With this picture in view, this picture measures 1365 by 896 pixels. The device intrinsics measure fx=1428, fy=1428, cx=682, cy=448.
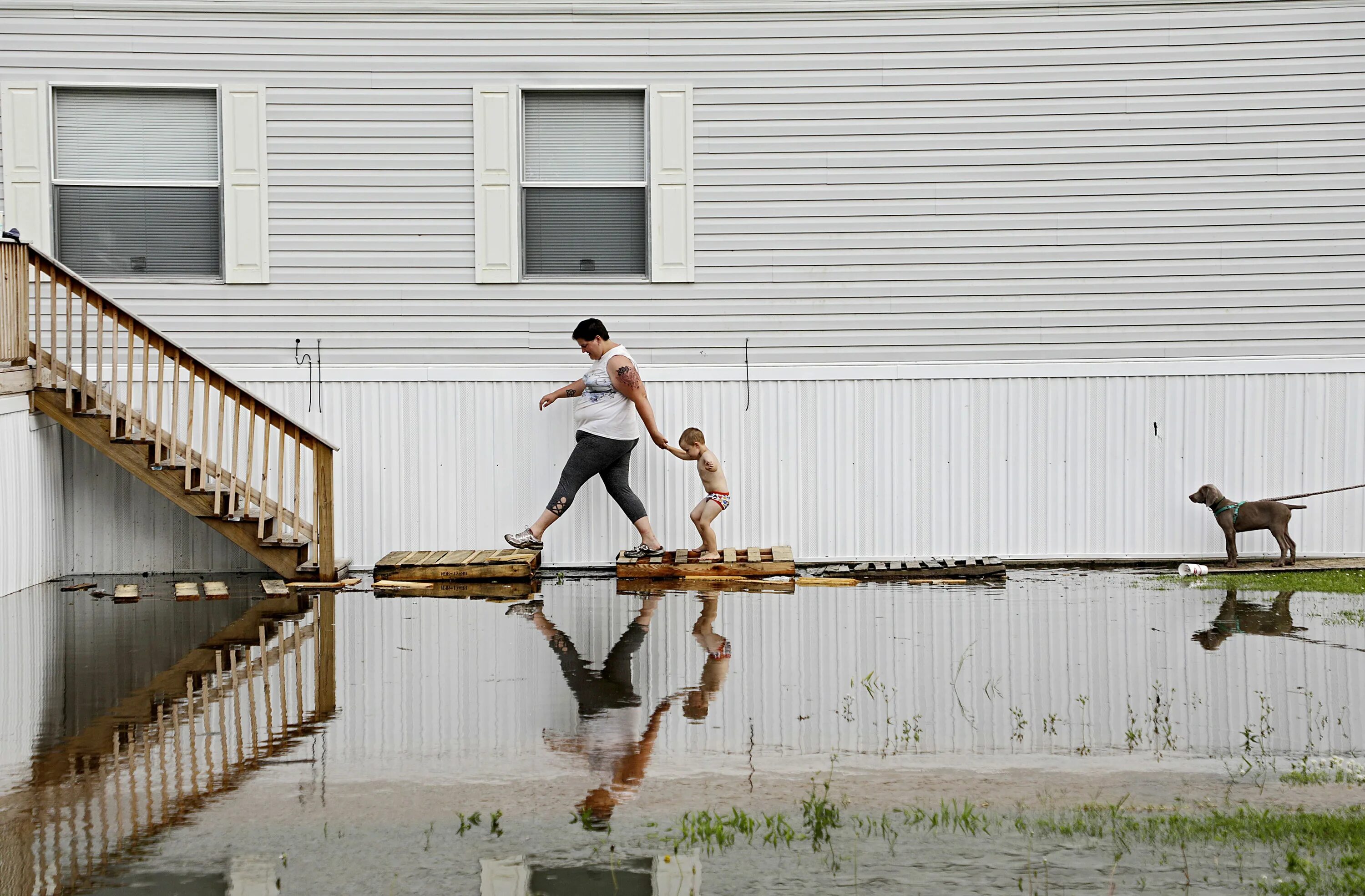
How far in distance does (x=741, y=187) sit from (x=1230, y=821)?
8003 mm

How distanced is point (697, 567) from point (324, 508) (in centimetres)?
288

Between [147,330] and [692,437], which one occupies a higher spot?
[147,330]

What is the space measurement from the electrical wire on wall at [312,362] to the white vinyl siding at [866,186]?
94 mm

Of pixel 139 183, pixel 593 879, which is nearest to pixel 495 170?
pixel 139 183

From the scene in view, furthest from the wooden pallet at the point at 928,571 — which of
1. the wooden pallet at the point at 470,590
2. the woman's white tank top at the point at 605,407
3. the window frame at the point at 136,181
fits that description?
the window frame at the point at 136,181

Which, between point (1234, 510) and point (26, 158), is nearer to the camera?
point (1234, 510)

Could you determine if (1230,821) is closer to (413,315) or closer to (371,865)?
(371,865)

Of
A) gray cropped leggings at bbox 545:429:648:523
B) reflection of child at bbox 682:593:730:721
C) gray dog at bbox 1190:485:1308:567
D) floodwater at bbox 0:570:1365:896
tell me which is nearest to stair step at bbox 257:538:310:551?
floodwater at bbox 0:570:1365:896

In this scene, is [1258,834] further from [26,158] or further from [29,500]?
[26,158]

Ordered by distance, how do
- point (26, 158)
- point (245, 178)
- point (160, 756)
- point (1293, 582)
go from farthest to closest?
point (245, 178)
point (26, 158)
point (1293, 582)
point (160, 756)

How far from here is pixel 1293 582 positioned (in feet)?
34.7

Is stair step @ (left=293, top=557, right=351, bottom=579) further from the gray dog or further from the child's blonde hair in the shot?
the gray dog

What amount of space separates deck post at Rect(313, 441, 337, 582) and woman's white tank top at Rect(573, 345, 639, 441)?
1988 mm

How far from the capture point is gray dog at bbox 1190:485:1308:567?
11273 mm
